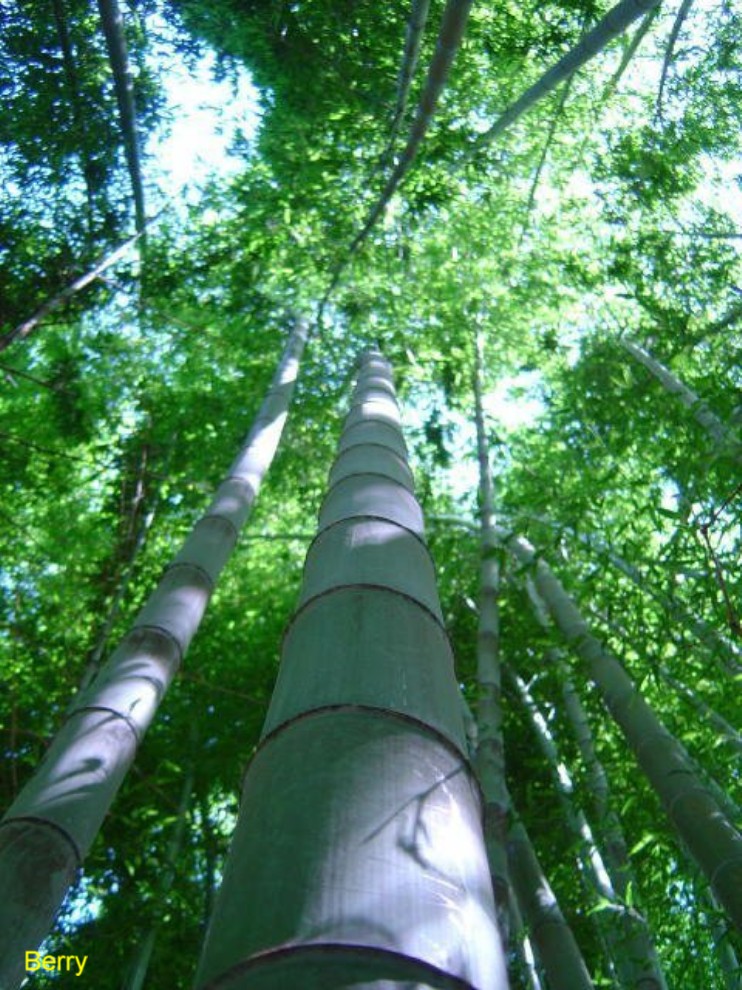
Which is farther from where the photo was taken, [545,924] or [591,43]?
[591,43]

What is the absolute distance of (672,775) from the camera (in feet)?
6.84

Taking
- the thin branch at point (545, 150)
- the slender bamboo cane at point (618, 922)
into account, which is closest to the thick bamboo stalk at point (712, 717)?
the slender bamboo cane at point (618, 922)

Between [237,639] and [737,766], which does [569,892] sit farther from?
[237,639]

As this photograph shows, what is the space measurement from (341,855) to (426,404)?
19.9 ft

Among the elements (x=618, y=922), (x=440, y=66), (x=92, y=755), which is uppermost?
(x=440, y=66)

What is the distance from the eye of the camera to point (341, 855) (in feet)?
2.47

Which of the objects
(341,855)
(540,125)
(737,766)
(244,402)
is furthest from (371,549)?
(540,125)

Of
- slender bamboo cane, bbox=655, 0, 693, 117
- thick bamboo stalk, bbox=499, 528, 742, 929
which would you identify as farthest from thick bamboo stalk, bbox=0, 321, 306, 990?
slender bamboo cane, bbox=655, 0, 693, 117

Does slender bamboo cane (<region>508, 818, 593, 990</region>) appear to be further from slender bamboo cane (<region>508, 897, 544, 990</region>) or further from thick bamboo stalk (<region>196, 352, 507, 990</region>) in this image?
thick bamboo stalk (<region>196, 352, 507, 990</region>)

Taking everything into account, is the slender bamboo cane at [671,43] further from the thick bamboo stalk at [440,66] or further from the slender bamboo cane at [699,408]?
the thick bamboo stalk at [440,66]

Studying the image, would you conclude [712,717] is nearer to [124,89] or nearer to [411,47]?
[411,47]

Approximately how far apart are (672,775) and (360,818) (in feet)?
5.24

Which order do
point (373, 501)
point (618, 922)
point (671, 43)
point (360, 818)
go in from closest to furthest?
point (360, 818) < point (373, 501) < point (618, 922) < point (671, 43)

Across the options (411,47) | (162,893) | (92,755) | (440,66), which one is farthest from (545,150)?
(162,893)
